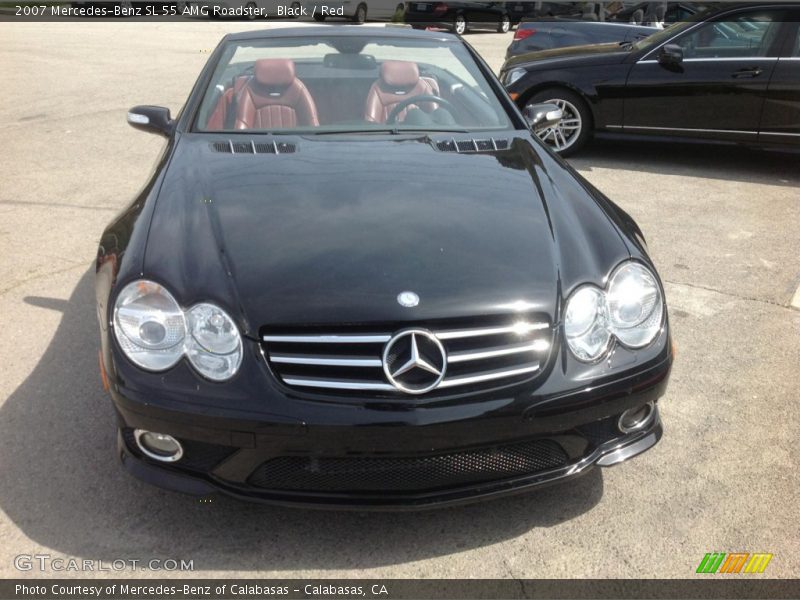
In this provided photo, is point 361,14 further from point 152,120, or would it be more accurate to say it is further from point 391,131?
point 391,131

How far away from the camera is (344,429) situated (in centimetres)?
239

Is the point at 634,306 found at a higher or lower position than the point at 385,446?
higher

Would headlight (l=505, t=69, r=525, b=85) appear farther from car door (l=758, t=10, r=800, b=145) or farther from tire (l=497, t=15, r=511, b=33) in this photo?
tire (l=497, t=15, r=511, b=33)

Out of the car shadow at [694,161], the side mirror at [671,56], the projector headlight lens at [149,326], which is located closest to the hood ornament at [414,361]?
the projector headlight lens at [149,326]

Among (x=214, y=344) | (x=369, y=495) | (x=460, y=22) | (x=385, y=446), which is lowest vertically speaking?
(x=460, y=22)

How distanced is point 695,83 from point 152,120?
5034mm

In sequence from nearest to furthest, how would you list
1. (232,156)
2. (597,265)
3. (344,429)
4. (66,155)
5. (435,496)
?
(344,429)
(435,496)
(597,265)
(232,156)
(66,155)

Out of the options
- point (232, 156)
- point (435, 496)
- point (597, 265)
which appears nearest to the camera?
point (435, 496)

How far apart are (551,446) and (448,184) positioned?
3.78 feet

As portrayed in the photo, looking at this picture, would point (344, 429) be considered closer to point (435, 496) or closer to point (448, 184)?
point (435, 496)

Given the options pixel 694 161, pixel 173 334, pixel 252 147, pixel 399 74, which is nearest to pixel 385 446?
pixel 173 334

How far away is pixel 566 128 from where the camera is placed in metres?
7.91

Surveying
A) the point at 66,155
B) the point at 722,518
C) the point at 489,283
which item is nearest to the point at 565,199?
the point at 489,283

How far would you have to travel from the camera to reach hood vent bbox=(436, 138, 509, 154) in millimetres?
3715
